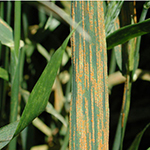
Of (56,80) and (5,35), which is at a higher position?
(5,35)

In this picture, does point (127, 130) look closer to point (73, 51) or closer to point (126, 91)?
point (126, 91)

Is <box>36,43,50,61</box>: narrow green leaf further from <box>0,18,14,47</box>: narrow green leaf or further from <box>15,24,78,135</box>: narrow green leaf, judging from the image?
<box>15,24,78,135</box>: narrow green leaf

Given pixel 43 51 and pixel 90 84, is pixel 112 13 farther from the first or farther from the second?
pixel 43 51

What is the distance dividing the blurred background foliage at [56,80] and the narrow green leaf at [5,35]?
0.14 metres

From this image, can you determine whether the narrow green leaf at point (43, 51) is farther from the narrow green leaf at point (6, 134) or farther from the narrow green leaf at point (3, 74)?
the narrow green leaf at point (6, 134)

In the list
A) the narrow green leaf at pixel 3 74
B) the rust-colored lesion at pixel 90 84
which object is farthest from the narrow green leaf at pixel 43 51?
the rust-colored lesion at pixel 90 84

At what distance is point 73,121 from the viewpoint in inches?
16.4

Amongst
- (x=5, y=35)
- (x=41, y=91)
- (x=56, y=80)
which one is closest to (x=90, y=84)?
(x=41, y=91)

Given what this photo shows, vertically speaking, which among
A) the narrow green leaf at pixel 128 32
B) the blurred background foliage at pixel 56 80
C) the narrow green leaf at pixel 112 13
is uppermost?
the narrow green leaf at pixel 112 13

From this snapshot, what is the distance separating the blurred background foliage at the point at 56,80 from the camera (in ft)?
2.46

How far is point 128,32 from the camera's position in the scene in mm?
459

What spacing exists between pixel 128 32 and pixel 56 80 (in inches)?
16.6

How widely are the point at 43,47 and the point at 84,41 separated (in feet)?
1.47

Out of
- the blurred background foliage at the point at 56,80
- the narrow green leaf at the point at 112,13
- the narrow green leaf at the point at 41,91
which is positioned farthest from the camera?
the blurred background foliage at the point at 56,80
